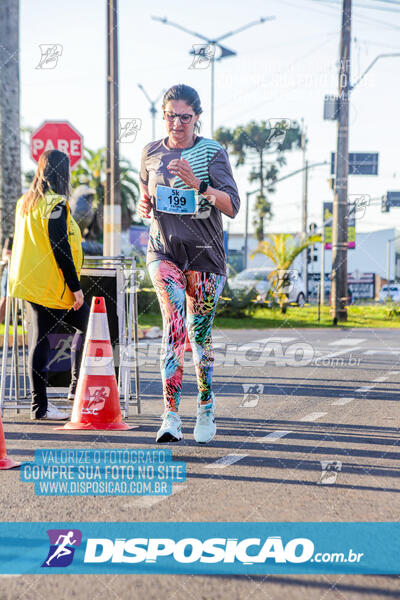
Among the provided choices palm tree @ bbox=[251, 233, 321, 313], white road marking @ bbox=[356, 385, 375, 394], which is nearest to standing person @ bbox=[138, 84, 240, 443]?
white road marking @ bbox=[356, 385, 375, 394]

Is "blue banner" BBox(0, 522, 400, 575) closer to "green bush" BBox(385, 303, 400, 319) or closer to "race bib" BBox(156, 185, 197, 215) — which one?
"race bib" BBox(156, 185, 197, 215)

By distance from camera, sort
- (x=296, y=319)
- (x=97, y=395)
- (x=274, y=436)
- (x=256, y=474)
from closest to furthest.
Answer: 1. (x=256, y=474)
2. (x=274, y=436)
3. (x=97, y=395)
4. (x=296, y=319)

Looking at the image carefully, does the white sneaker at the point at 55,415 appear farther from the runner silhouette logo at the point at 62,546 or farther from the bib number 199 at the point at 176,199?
the runner silhouette logo at the point at 62,546

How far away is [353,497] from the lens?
366cm

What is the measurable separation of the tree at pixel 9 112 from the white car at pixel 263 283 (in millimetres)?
10137

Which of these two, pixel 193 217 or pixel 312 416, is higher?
pixel 193 217

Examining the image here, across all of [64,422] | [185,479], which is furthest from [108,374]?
[185,479]

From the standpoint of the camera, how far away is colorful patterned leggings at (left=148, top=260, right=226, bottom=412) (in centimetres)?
475

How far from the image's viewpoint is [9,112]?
46.5 ft

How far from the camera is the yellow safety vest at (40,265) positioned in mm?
5730

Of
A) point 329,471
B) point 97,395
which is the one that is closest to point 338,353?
point 97,395

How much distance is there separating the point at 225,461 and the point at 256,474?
1.08ft

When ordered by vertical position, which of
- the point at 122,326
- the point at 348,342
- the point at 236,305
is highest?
the point at 122,326

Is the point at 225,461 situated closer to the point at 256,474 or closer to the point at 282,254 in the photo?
the point at 256,474
